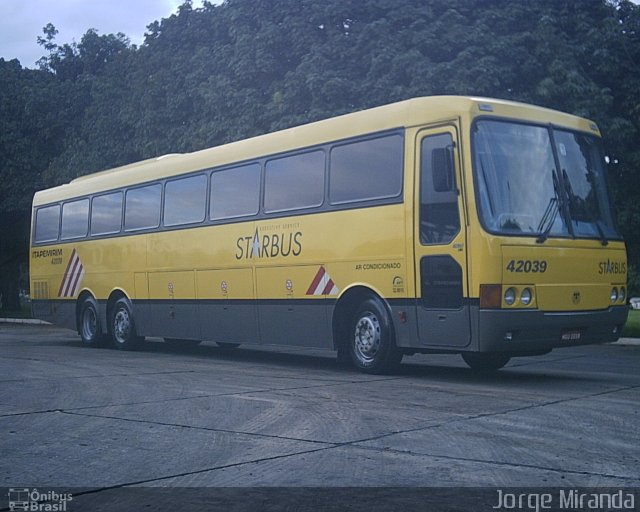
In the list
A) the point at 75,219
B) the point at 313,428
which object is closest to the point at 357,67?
the point at 75,219

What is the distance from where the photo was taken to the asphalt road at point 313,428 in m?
6.04

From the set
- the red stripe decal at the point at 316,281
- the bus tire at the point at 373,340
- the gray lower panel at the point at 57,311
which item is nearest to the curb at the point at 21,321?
the gray lower panel at the point at 57,311

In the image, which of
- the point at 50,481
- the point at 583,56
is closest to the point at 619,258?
the point at 50,481

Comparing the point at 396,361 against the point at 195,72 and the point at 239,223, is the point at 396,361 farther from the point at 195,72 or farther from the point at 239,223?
the point at 195,72

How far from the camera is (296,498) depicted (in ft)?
17.8

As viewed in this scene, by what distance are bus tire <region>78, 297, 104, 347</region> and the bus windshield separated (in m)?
10.6

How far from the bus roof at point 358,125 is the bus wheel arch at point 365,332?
7.37 ft

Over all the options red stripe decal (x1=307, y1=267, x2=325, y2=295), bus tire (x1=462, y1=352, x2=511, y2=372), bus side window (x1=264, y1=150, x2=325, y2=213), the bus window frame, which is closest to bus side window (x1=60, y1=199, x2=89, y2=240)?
the bus window frame

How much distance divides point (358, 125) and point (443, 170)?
77.4 inches

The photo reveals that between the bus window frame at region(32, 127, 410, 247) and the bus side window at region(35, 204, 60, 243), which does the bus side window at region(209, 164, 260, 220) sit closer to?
the bus window frame at region(32, 127, 410, 247)

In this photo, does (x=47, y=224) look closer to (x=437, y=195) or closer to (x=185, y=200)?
(x=185, y=200)

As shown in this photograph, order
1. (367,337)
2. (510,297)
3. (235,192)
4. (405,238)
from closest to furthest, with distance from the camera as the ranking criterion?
(510,297) → (405,238) → (367,337) → (235,192)

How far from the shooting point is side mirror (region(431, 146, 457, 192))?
1123cm

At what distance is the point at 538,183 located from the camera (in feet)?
37.7
